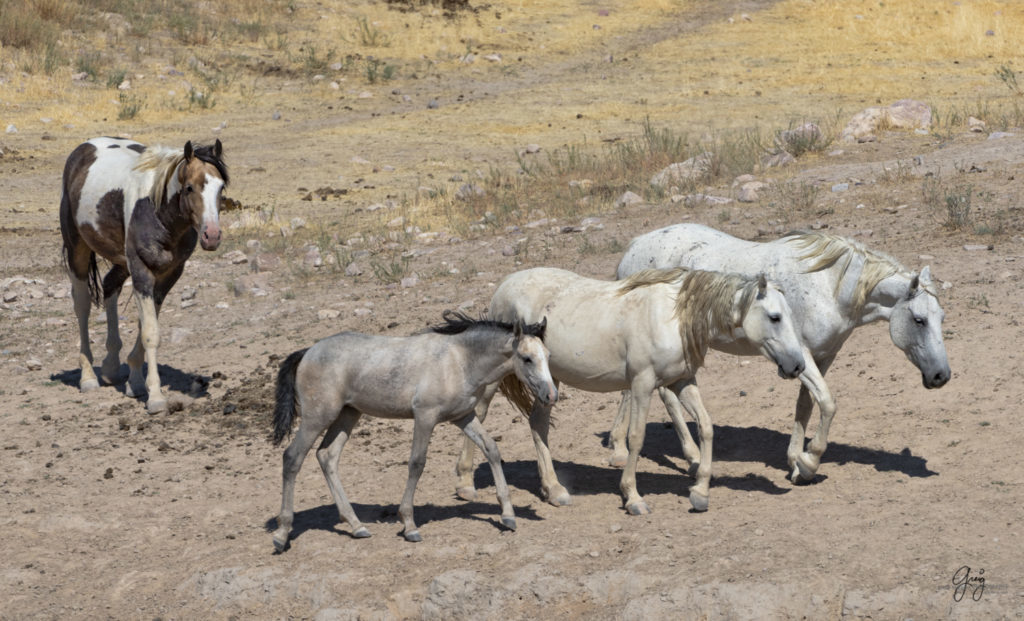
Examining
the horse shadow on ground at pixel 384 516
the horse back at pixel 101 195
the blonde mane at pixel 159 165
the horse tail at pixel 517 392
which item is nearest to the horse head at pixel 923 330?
the horse tail at pixel 517 392

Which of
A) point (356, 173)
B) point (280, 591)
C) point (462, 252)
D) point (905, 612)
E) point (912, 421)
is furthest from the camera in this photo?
point (356, 173)

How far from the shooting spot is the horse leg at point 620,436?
7.86 metres

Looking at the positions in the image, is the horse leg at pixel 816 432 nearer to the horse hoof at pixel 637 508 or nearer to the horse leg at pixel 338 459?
the horse hoof at pixel 637 508

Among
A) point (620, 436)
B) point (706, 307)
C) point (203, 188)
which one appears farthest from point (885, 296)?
point (203, 188)

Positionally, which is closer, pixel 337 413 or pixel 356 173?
pixel 337 413

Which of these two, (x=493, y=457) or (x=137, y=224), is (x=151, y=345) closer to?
(x=137, y=224)

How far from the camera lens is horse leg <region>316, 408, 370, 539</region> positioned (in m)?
6.51

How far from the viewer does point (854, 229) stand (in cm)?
1195

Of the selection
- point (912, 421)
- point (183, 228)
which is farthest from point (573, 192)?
point (912, 421)

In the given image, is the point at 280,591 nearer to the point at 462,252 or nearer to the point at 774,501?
the point at 774,501

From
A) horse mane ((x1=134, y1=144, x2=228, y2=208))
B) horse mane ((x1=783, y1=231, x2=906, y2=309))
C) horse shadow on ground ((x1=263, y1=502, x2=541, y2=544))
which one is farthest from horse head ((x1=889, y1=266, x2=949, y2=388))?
horse mane ((x1=134, y1=144, x2=228, y2=208))

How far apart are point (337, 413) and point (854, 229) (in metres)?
7.39

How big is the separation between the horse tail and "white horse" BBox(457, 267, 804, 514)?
7cm

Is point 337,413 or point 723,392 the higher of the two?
point 337,413
